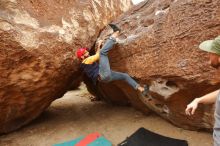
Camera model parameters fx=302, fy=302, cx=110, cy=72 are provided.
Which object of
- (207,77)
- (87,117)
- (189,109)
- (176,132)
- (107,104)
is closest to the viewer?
(189,109)

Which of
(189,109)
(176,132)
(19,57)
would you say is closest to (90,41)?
(19,57)

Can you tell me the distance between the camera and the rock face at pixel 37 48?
5.48 meters

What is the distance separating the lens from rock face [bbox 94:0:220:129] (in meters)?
4.79

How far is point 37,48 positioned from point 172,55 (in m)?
2.50

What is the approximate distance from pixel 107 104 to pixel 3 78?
3.53 metres

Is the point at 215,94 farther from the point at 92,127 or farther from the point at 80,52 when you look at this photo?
the point at 92,127

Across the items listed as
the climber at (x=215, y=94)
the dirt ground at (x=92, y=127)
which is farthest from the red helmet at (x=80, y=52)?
the climber at (x=215, y=94)

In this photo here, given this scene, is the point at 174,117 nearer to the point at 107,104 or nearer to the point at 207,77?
the point at 207,77

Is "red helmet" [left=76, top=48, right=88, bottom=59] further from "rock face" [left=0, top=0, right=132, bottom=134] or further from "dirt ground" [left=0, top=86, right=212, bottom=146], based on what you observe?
"dirt ground" [left=0, top=86, right=212, bottom=146]

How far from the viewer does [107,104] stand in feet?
27.8

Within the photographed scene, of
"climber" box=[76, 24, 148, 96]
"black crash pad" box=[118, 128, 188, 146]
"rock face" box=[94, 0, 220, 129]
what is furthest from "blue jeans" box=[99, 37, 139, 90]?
"black crash pad" box=[118, 128, 188, 146]

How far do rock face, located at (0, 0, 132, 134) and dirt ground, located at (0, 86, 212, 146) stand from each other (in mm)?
446

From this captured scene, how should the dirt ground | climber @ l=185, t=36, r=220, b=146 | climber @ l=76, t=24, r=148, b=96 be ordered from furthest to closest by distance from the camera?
the dirt ground < climber @ l=76, t=24, r=148, b=96 < climber @ l=185, t=36, r=220, b=146

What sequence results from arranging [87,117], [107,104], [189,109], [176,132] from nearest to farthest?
[189,109] < [176,132] < [87,117] < [107,104]
